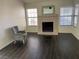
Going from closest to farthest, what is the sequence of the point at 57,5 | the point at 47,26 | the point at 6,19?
the point at 6,19, the point at 57,5, the point at 47,26

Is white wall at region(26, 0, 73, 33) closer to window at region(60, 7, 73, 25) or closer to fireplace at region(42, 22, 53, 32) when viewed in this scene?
window at region(60, 7, 73, 25)

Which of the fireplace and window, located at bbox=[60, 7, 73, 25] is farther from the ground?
window, located at bbox=[60, 7, 73, 25]

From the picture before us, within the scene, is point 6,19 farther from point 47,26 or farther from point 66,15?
point 66,15

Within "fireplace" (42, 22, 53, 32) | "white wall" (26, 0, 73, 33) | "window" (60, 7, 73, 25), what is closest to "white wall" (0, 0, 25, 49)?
"white wall" (26, 0, 73, 33)

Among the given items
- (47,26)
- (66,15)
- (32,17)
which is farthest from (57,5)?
(32,17)

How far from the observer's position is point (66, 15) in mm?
7734

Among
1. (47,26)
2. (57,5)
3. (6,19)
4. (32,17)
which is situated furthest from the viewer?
(32,17)

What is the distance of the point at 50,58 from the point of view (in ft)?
11.6

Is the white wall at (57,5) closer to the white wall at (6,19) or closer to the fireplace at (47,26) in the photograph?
the fireplace at (47,26)

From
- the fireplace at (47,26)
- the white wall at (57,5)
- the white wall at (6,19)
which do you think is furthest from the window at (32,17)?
the white wall at (6,19)

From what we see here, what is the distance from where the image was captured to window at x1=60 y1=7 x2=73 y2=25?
7645 millimetres

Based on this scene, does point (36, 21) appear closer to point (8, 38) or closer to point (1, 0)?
point (8, 38)

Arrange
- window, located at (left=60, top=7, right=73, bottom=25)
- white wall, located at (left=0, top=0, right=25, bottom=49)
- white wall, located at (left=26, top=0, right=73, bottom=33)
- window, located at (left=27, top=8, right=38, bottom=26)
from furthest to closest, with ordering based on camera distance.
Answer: window, located at (left=27, top=8, right=38, bottom=26)
window, located at (left=60, top=7, right=73, bottom=25)
white wall, located at (left=26, top=0, right=73, bottom=33)
white wall, located at (left=0, top=0, right=25, bottom=49)

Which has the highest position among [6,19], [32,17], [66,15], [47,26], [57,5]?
[57,5]
